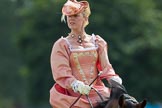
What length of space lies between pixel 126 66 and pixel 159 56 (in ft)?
5.49

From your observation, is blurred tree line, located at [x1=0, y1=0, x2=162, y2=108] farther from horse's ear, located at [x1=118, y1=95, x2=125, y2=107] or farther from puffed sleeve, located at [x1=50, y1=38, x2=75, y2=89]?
horse's ear, located at [x1=118, y1=95, x2=125, y2=107]

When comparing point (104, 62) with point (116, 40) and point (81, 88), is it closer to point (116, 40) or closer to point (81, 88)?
point (81, 88)

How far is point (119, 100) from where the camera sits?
9.77m

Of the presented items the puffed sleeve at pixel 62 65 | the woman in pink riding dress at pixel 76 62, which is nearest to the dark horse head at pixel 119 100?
the woman in pink riding dress at pixel 76 62

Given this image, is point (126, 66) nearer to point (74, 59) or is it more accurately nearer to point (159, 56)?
point (159, 56)

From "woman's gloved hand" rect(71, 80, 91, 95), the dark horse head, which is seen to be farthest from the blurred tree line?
the dark horse head

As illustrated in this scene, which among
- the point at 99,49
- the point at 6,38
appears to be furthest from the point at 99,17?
the point at 99,49

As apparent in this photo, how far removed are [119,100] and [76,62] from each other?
3.85 feet

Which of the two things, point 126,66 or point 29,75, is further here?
point 29,75

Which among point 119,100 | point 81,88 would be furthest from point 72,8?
point 119,100

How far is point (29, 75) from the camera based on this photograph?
162 feet

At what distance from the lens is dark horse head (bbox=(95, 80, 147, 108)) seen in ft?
32.0

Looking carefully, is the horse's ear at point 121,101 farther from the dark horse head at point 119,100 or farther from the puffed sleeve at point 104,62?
the puffed sleeve at point 104,62

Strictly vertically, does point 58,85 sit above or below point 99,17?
above
